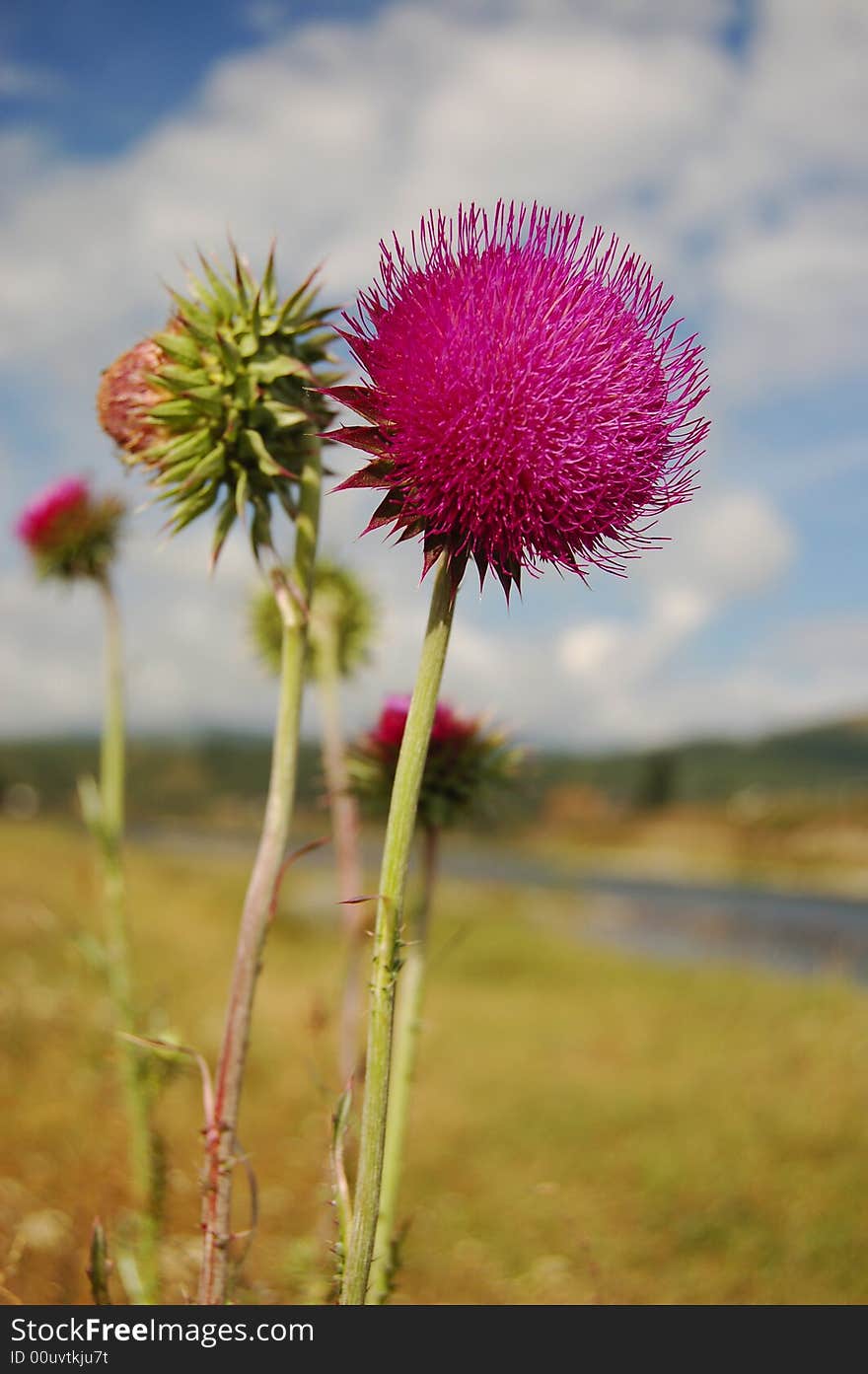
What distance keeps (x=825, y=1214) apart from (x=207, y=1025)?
8.88 meters

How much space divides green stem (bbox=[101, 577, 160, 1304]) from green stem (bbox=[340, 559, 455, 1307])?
2173 millimetres

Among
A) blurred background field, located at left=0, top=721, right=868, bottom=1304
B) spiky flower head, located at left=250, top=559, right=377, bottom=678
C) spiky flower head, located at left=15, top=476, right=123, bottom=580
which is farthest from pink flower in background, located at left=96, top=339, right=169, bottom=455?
spiky flower head, located at left=250, top=559, right=377, bottom=678

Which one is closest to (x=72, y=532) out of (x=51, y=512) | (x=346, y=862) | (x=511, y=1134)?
(x=51, y=512)

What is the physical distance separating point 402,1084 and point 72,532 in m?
4.43

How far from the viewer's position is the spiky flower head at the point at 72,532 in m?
6.52

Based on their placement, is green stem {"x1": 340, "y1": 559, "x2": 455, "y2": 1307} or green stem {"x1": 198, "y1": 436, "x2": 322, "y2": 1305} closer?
green stem {"x1": 340, "y1": 559, "x2": 455, "y2": 1307}

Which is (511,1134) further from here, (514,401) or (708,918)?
(708,918)

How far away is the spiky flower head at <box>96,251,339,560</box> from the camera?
114 inches

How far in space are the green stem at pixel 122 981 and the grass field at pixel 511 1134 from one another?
0.18 metres

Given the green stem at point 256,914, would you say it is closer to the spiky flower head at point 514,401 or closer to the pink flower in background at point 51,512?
the spiky flower head at point 514,401

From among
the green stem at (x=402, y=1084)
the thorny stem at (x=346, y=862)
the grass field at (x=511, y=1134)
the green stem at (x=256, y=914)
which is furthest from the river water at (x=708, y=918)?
the green stem at (x=256, y=914)

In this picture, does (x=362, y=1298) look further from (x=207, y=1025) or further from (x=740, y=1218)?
(x=207, y=1025)

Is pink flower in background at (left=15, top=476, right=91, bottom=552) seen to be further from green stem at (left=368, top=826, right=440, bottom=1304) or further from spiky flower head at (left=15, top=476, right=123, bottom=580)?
green stem at (left=368, top=826, right=440, bottom=1304)

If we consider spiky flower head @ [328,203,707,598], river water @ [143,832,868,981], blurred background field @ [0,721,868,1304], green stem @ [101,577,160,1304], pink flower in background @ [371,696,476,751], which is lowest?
river water @ [143,832,868,981]
